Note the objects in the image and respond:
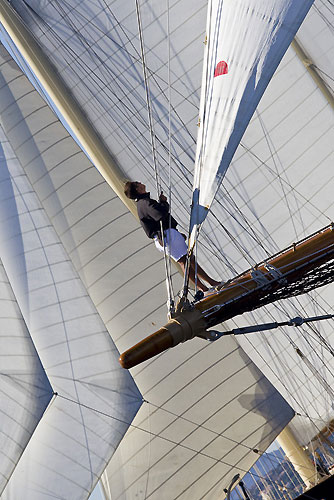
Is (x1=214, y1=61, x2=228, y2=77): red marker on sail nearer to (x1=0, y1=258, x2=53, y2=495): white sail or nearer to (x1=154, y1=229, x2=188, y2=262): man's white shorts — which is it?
(x1=154, y1=229, x2=188, y2=262): man's white shorts

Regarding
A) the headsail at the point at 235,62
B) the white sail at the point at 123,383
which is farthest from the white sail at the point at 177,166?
the headsail at the point at 235,62

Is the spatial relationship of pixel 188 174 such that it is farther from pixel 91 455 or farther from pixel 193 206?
pixel 193 206

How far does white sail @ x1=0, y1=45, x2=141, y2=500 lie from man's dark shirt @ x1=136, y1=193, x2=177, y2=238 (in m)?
1.83

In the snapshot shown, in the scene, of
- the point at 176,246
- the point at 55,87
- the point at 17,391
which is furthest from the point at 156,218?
the point at 55,87

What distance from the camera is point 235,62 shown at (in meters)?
4.41

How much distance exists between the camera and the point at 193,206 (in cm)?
462

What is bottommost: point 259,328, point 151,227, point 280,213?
point 259,328

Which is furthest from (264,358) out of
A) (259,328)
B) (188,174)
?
(259,328)

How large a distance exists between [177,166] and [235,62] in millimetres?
3696

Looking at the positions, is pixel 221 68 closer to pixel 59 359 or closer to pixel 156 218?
pixel 156 218

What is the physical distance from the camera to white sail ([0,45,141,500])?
6875mm

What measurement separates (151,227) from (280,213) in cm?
277

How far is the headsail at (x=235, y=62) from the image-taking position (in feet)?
14.3

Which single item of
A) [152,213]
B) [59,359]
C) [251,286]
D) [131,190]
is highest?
[131,190]
